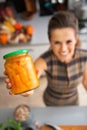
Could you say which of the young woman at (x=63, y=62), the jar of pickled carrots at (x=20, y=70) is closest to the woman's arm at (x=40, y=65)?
the young woman at (x=63, y=62)

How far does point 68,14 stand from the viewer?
0.92 metres

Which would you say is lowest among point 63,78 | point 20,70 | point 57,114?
point 57,114

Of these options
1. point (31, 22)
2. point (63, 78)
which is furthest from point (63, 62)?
point (31, 22)

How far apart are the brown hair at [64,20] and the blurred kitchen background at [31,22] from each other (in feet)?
0.05

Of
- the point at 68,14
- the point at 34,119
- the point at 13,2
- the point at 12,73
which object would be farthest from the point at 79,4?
the point at 34,119

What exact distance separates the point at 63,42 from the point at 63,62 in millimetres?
81

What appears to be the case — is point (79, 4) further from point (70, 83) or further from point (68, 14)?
point (70, 83)

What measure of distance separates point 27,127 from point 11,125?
0.06m

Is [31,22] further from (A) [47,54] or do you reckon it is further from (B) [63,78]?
(B) [63,78]

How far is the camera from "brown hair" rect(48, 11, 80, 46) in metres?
0.92

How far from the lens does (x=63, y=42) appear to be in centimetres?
93

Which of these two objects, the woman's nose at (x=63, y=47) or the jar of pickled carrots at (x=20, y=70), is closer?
the jar of pickled carrots at (x=20, y=70)

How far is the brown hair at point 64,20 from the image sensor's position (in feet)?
3.01

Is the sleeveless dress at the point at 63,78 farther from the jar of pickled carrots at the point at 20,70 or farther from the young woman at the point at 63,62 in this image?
the jar of pickled carrots at the point at 20,70
